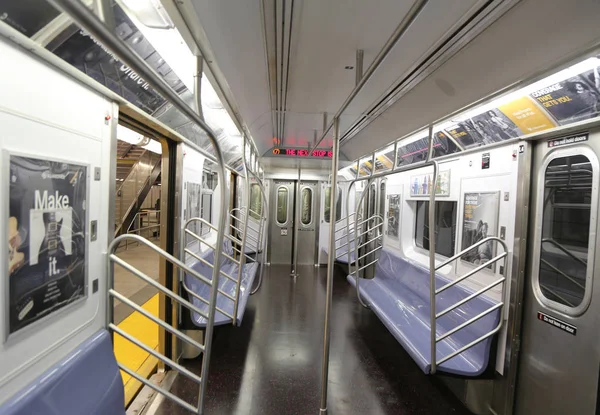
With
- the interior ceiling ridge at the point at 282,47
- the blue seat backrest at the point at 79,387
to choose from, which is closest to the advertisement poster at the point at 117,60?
the interior ceiling ridge at the point at 282,47

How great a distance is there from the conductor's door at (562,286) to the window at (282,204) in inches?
241

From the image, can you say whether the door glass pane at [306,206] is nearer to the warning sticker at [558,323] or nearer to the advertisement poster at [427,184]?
the advertisement poster at [427,184]

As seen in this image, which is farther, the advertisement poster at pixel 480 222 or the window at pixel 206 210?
the window at pixel 206 210

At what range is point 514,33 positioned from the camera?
1520 millimetres

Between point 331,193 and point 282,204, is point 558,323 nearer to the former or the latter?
point 331,193

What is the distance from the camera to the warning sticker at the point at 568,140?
1.95 m

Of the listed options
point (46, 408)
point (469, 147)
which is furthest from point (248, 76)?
point (46, 408)

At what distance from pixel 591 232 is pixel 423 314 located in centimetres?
196

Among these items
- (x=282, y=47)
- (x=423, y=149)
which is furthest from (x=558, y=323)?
(x=282, y=47)

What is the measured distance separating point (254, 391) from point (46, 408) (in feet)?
5.76

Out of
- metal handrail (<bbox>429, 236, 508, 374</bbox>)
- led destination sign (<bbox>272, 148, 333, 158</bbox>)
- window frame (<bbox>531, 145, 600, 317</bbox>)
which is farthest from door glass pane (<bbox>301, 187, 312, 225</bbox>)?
window frame (<bbox>531, 145, 600, 317</bbox>)

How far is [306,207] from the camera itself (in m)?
8.01

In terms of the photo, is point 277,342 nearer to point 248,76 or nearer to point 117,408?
point 117,408

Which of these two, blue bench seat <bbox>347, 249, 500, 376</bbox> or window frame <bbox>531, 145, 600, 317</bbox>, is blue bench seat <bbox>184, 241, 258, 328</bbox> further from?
window frame <bbox>531, 145, 600, 317</bbox>
